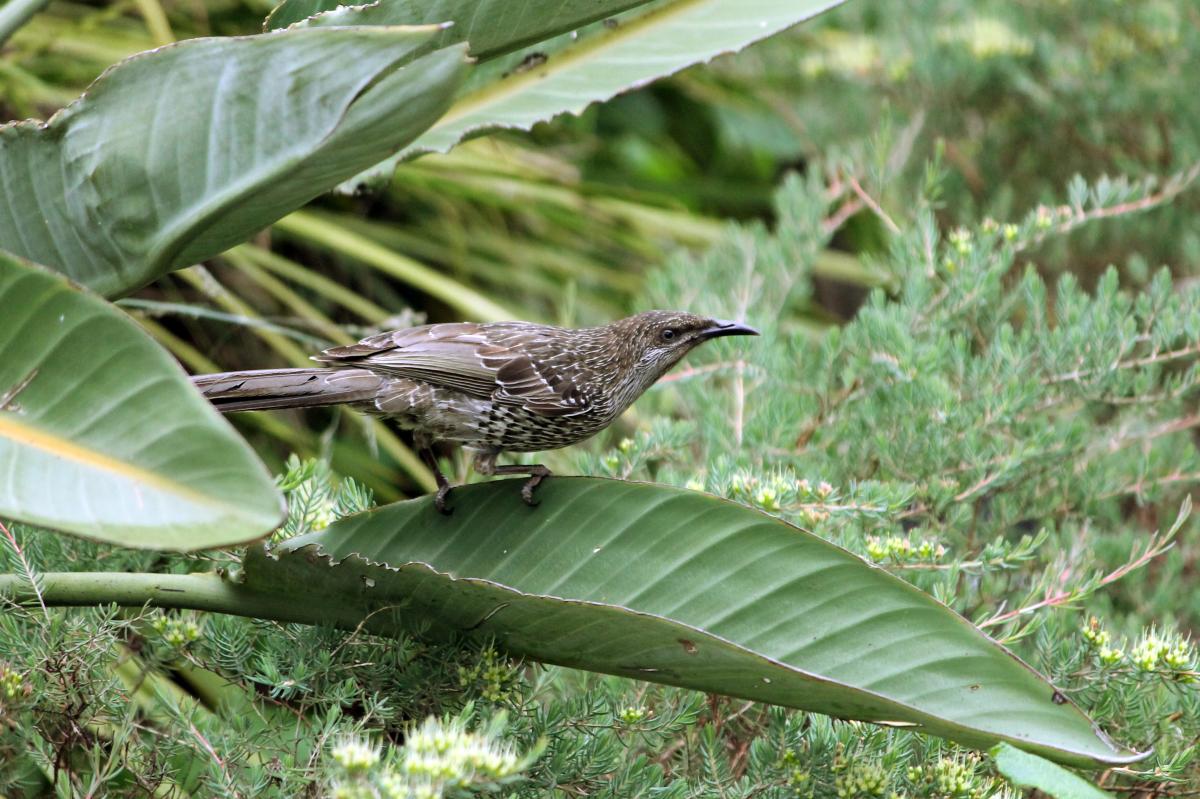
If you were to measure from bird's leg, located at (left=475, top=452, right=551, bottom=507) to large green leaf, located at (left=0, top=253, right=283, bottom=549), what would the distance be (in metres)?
0.84

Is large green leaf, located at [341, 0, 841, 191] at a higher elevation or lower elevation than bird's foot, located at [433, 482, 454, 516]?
higher

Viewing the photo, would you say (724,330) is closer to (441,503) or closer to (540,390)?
(540,390)

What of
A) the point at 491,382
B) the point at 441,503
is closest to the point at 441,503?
the point at 441,503

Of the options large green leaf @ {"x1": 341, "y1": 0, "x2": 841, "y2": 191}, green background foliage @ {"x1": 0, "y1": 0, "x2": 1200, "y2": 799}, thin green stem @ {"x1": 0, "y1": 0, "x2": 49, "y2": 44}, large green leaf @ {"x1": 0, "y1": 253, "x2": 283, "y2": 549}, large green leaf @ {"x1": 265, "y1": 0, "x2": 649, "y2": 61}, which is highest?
thin green stem @ {"x1": 0, "y1": 0, "x2": 49, "y2": 44}

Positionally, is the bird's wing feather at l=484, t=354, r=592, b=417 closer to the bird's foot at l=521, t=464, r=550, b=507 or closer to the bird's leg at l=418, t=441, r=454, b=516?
the bird's leg at l=418, t=441, r=454, b=516

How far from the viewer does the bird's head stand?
3.36 m

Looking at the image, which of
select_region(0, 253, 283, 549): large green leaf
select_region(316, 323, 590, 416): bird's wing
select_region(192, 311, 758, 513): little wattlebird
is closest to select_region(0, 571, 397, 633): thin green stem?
select_region(0, 253, 283, 549): large green leaf

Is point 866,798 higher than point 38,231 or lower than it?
lower

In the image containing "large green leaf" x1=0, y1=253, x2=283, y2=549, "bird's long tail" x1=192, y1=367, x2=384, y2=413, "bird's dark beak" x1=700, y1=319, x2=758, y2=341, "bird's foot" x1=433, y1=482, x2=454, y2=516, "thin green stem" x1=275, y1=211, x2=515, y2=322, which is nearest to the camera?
"large green leaf" x1=0, y1=253, x2=283, y2=549

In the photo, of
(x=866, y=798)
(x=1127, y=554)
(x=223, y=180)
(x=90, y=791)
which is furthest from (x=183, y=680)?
(x=1127, y=554)

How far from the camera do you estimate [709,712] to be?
8.31ft

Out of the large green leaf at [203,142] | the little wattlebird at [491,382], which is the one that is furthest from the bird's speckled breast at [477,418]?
the large green leaf at [203,142]

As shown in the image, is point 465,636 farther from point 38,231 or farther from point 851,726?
point 38,231

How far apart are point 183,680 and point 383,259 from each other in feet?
6.08
